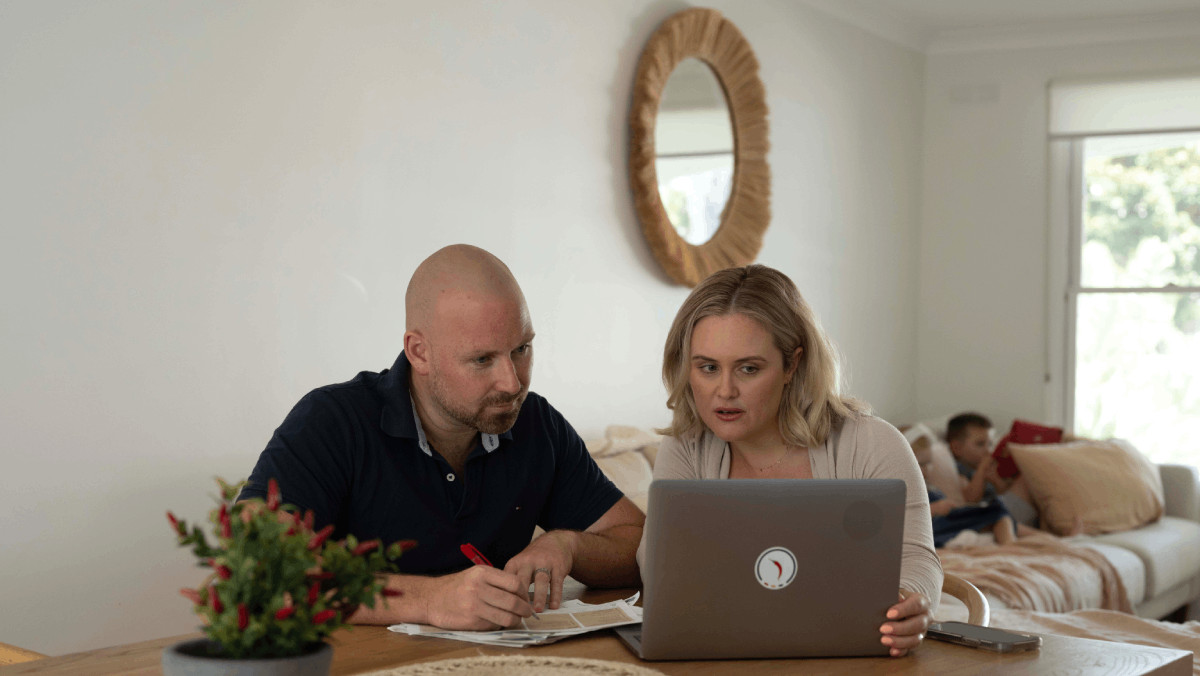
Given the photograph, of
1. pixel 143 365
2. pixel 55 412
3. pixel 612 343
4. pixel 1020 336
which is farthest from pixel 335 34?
pixel 1020 336

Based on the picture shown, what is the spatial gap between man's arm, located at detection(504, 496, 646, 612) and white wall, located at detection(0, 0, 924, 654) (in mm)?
1052

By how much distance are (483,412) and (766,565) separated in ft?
1.90

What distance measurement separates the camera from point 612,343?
3.66 m

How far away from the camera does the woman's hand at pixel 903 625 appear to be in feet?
4.11

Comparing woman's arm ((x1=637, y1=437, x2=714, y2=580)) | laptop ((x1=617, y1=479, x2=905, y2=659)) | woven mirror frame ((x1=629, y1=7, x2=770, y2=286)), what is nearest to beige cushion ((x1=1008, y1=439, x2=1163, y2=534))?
woven mirror frame ((x1=629, y1=7, x2=770, y2=286))

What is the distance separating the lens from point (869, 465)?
1.77m

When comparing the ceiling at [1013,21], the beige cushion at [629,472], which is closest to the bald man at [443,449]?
the beige cushion at [629,472]

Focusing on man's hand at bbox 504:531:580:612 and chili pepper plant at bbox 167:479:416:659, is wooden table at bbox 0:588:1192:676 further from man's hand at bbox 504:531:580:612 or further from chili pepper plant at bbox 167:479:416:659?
chili pepper plant at bbox 167:479:416:659

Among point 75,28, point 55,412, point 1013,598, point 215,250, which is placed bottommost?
point 1013,598

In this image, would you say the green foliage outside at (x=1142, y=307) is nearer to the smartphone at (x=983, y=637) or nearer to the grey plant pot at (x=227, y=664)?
the smartphone at (x=983, y=637)

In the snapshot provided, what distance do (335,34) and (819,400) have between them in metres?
1.59

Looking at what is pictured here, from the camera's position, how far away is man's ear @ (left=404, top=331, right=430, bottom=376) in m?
1.65

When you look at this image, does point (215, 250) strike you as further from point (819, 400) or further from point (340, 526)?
point (819, 400)

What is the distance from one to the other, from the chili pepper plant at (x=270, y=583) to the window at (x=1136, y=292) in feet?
17.2
